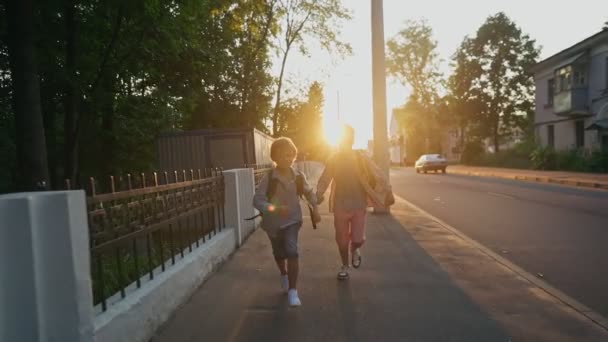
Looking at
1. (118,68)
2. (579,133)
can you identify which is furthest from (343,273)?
(579,133)

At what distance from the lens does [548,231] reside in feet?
29.0

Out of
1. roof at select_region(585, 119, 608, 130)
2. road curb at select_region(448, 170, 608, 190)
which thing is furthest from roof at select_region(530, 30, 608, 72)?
road curb at select_region(448, 170, 608, 190)

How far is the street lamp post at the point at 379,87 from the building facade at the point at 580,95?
67.1 ft

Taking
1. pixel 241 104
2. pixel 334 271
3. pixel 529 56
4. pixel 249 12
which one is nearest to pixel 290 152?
pixel 334 271

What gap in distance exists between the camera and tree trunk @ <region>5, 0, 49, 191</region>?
25.4 ft

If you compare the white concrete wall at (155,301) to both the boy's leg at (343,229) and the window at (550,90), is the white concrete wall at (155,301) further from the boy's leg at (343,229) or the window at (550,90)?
the window at (550,90)

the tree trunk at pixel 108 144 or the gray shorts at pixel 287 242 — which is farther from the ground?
the tree trunk at pixel 108 144

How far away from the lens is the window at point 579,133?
3296cm

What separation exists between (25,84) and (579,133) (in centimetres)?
3431

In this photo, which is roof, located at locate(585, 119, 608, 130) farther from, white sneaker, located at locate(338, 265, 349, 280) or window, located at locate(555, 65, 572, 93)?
white sneaker, located at locate(338, 265, 349, 280)

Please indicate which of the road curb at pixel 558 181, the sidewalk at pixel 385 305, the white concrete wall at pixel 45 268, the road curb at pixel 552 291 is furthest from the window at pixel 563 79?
the white concrete wall at pixel 45 268

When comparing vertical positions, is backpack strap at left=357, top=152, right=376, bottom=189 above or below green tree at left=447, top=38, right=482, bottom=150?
below

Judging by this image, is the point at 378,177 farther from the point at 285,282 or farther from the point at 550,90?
the point at 550,90

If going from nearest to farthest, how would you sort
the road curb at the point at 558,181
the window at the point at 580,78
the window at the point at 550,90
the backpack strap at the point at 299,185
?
the backpack strap at the point at 299,185 < the road curb at the point at 558,181 < the window at the point at 580,78 < the window at the point at 550,90
